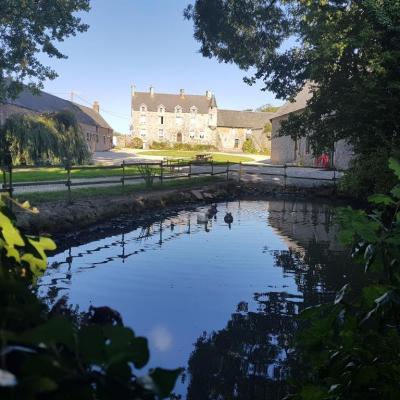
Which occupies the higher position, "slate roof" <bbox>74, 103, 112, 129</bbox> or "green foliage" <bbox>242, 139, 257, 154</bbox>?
"slate roof" <bbox>74, 103, 112, 129</bbox>

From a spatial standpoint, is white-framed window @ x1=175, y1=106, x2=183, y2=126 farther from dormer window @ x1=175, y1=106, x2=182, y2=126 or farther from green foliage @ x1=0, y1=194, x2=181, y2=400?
green foliage @ x1=0, y1=194, x2=181, y2=400

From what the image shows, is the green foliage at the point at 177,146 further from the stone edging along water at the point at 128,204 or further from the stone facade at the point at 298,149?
the stone edging along water at the point at 128,204

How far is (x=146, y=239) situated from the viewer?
10773mm

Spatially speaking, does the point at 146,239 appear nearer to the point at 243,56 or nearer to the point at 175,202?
the point at 175,202

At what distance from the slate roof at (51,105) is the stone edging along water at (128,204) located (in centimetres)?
1648

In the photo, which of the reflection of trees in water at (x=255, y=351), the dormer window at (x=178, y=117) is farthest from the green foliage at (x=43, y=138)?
the dormer window at (x=178, y=117)

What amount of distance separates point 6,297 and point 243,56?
716 inches

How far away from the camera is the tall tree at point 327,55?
12.5 metres

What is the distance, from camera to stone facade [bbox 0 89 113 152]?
40.2m

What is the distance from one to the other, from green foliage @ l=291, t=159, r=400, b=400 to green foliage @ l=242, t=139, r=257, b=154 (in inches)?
2759

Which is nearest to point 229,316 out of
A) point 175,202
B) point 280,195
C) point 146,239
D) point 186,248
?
point 186,248

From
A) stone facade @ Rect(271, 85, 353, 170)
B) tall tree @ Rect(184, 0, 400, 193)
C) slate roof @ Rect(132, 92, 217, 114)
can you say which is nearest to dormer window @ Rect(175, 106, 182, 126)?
slate roof @ Rect(132, 92, 217, 114)

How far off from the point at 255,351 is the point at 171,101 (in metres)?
73.6

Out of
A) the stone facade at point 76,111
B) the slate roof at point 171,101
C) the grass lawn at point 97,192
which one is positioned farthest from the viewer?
the slate roof at point 171,101
